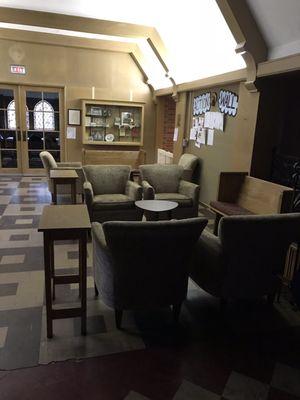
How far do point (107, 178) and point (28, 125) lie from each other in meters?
4.16

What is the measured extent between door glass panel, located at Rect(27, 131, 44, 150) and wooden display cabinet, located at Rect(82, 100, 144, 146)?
1.06 m

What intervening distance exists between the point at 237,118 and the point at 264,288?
2.58 metres

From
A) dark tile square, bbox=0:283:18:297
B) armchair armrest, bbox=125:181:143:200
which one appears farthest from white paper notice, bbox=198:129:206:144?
dark tile square, bbox=0:283:18:297

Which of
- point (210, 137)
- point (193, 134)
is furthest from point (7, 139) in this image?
point (210, 137)

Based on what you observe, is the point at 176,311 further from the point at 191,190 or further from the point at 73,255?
the point at 191,190

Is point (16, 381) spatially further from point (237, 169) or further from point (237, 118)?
point (237, 118)

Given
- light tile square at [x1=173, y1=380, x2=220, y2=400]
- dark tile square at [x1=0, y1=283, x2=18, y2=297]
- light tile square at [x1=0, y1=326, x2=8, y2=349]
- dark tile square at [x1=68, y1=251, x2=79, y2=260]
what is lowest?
light tile square at [x1=173, y1=380, x2=220, y2=400]

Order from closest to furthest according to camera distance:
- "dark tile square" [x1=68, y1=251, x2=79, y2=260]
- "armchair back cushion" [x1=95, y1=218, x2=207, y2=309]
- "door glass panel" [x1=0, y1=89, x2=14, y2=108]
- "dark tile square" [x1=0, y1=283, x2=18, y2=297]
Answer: "armchair back cushion" [x1=95, y1=218, x2=207, y2=309], "dark tile square" [x1=0, y1=283, x2=18, y2=297], "dark tile square" [x1=68, y1=251, x2=79, y2=260], "door glass panel" [x1=0, y1=89, x2=14, y2=108]

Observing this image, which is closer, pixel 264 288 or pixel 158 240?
pixel 158 240

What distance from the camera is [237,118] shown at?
14.0ft

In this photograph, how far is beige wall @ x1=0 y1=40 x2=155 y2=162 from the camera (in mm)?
7078

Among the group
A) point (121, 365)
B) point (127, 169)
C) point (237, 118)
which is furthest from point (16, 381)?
point (237, 118)

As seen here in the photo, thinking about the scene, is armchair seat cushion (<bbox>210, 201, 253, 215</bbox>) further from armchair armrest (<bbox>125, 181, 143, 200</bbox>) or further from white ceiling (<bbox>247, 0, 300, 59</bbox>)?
white ceiling (<bbox>247, 0, 300, 59</bbox>)

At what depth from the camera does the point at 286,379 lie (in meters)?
1.87
